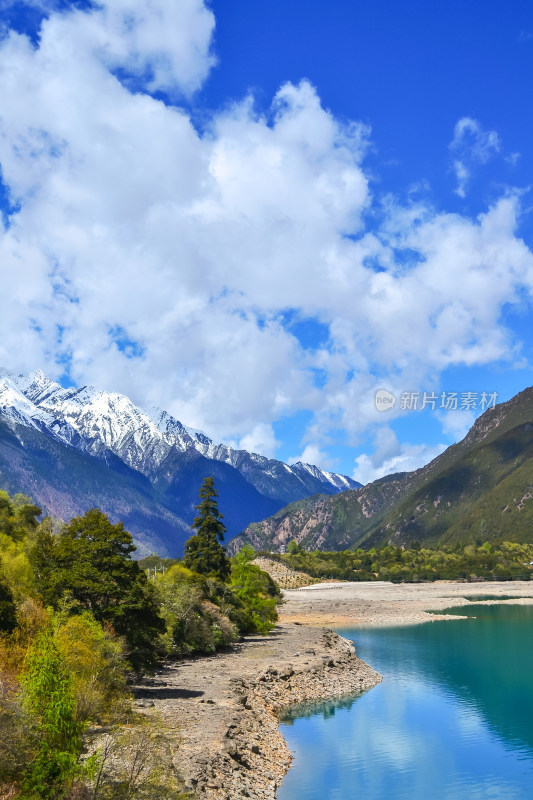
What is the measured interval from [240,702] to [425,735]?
13.2 meters

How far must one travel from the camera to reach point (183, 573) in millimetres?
76562

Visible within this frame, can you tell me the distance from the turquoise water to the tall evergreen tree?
25.5 metres

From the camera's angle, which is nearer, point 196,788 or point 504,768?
point 196,788

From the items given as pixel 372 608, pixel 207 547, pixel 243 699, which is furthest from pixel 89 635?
pixel 372 608

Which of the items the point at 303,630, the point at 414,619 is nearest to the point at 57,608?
the point at 303,630

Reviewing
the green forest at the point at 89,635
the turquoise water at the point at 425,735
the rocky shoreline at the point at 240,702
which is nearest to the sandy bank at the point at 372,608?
the green forest at the point at 89,635

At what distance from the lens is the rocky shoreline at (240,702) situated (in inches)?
1225

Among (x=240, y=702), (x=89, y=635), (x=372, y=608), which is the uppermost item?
(x=89, y=635)

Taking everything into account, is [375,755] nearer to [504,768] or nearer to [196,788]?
[504,768]

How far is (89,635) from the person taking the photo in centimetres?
3553

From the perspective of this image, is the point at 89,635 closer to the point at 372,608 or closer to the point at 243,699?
the point at 243,699

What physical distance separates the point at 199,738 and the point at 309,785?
644 centimetres

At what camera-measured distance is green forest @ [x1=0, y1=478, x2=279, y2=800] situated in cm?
2062

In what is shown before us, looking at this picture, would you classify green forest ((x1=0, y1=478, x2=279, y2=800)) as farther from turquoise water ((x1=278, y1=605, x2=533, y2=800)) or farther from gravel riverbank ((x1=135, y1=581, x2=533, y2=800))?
turquoise water ((x1=278, y1=605, x2=533, y2=800))
